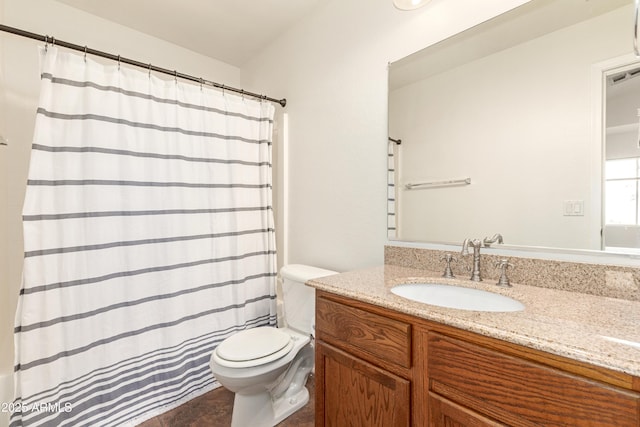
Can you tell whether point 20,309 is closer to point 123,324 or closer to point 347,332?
point 123,324

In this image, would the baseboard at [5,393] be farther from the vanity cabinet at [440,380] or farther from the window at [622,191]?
the window at [622,191]

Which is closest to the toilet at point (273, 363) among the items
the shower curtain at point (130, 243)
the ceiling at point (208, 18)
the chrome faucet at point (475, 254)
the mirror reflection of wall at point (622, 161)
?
the shower curtain at point (130, 243)

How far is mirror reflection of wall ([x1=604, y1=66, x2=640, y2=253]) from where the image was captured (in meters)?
0.91

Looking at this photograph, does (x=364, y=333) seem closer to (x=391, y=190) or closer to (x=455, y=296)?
(x=455, y=296)

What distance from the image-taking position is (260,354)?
1360mm

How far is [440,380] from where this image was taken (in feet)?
2.55

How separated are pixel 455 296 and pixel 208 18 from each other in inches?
91.4

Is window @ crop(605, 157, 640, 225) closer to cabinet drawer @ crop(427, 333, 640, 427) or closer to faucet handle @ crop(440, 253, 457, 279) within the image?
faucet handle @ crop(440, 253, 457, 279)

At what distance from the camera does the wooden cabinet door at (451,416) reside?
702 mm

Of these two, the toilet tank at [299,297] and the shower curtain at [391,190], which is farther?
the toilet tank at [299,297]

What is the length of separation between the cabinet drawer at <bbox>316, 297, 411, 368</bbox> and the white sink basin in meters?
0.18

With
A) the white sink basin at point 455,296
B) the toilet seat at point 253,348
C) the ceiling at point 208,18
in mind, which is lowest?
the toilet seat at point 253,348

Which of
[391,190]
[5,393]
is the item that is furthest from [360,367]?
[5,393]

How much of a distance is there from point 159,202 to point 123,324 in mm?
685
